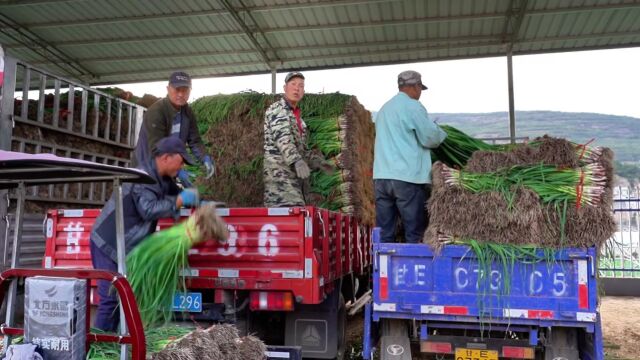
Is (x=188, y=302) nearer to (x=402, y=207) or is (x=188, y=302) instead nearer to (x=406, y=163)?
(x=402, y=207)

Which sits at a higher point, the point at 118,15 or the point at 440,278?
the point at 118,15

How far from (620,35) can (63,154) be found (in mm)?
12232

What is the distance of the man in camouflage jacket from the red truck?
0.84 m

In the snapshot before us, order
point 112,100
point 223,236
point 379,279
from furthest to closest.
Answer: point 112,100, point 379,279, point 223,236

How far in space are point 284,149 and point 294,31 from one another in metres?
8.13

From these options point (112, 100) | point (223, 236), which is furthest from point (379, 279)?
point (112, 100)

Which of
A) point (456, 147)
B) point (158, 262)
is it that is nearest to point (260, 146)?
point (456, 147)

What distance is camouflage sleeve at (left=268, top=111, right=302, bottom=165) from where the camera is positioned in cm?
543

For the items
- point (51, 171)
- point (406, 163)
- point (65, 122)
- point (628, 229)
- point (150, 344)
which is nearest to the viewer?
point (51, 171)

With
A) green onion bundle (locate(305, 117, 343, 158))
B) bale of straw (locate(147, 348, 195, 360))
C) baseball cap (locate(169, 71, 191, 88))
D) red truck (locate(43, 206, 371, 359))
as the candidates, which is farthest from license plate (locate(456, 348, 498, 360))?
baseball cap (locate(169, 71, 191, 88))

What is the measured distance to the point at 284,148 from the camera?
215 inches

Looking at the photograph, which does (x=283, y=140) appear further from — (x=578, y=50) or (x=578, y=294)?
(x=578, y=50)

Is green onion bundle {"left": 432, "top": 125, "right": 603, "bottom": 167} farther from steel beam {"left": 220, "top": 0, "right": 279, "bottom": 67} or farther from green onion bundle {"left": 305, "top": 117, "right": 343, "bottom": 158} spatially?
steel beam {"left": 220, "top": 0, "right": 279, "bottom": 67}

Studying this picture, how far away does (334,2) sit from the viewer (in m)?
11.5
